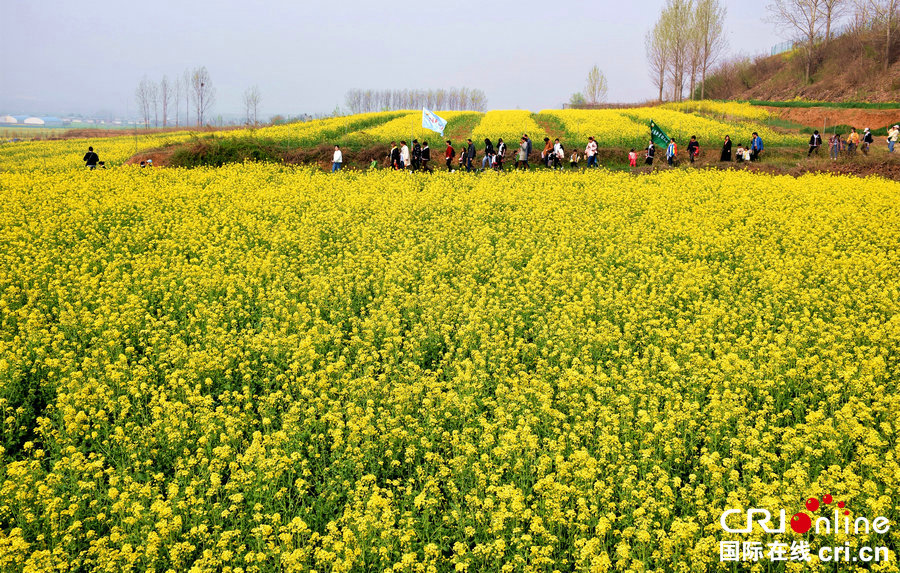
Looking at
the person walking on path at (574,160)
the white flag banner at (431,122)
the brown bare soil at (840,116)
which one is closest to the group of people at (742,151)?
the person walking on path at (574,160)

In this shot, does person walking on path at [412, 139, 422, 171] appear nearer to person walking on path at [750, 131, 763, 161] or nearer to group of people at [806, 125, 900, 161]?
person walking on path at [750, 131, 763, 161]

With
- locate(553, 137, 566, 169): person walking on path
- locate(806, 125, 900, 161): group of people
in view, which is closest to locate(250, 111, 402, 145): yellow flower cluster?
locate(553, 137, 566, 169): person walking on path

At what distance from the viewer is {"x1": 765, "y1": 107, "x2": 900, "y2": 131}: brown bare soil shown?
151ft

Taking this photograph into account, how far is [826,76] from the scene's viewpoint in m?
70.6

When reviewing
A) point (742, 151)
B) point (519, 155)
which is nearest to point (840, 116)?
point (742, 151)

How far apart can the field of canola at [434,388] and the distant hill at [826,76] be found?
5397cm

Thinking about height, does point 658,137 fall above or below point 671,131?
below

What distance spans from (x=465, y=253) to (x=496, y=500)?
379 inches

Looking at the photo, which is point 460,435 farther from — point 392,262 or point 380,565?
point 392,262

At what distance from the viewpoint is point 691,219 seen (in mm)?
18125

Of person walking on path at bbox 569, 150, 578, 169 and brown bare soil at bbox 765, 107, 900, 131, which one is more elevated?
brown bare soil at bbox 765, 107, 900, 131

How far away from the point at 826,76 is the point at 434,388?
81.1 m

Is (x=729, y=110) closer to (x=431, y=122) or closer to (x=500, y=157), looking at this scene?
(x=500, y=157)

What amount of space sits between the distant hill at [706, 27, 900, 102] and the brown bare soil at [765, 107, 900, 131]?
8.37 metres
